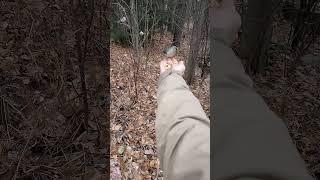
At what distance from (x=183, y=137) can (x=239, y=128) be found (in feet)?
0.38

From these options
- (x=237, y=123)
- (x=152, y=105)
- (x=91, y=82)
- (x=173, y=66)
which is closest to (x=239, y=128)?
(x=237, y=123)

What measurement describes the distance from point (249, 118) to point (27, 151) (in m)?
1.23

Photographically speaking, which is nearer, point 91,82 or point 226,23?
point 226,23

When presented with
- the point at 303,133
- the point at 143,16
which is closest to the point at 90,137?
the point at 143,16

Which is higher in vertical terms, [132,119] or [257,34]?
[257,34]

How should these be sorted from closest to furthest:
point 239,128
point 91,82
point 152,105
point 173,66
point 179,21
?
1. point 239,128
2. point 173,66
3. point 179,21
4. point 152,105
5. point 91,82

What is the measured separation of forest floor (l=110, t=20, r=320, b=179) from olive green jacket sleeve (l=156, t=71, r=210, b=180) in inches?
4.0

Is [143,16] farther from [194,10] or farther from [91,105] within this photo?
[91,105]

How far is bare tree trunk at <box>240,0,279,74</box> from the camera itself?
1.33 ft

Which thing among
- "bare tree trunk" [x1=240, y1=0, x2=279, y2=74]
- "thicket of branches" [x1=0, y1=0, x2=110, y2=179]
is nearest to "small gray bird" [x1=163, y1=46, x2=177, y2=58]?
"thicket of branches" [x1=0, y1=0, x2=110, y2=179]

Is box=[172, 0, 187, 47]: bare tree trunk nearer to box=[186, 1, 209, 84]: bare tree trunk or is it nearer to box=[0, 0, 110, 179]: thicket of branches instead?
box=[186, 1, 209, 84]: bare tree trunk

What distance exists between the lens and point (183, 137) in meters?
0.50

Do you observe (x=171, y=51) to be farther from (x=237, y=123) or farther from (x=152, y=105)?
(x=237, y=123)

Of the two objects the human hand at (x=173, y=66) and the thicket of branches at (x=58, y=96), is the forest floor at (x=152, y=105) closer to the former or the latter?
the human hand at (x=173, y=66)
